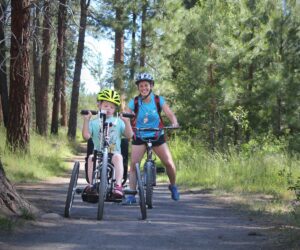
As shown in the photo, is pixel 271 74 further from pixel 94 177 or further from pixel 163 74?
pixel 94 177

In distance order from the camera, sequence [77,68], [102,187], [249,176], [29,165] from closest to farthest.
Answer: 1. [102,187]
2. [249,176]
3. [29,165]
4. [77,68]

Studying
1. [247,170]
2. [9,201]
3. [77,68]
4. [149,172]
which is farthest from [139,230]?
[77,68]

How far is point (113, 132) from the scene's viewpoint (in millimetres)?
7156

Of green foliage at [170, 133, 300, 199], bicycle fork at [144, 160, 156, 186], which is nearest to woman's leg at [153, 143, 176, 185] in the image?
bicycle fork at [144, 160, 156, 186]

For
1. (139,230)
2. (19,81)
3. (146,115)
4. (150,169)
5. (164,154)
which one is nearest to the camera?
(139,230)

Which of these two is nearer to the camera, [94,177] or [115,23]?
[94,177]

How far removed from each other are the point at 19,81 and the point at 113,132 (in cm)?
723

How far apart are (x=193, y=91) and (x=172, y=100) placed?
4.55ft

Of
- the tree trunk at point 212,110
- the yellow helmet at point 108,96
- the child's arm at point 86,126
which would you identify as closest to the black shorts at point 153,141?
the yellow helmet at point 108,96

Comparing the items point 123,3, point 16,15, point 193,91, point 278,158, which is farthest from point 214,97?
point 123,3

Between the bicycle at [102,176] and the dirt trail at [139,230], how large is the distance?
0.19 m

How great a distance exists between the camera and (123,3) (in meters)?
23.7

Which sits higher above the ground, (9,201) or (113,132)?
(113,132)

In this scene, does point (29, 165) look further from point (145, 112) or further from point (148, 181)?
point (148, 181)
